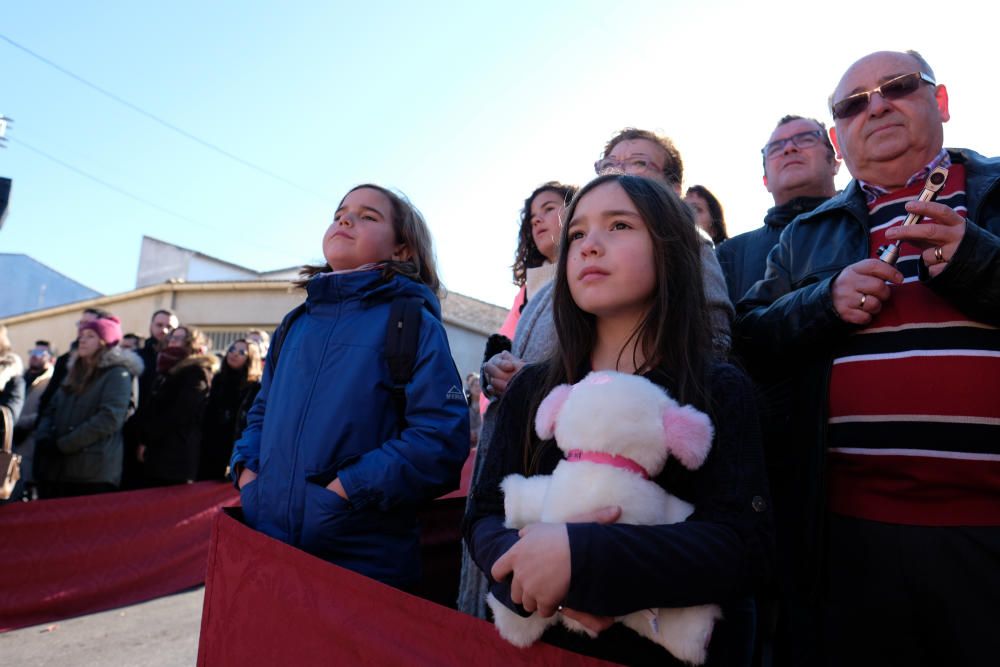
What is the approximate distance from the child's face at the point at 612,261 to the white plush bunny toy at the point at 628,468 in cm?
31

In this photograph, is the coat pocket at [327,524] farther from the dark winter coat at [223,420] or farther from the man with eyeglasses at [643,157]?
the dark winter coat at [223,420]

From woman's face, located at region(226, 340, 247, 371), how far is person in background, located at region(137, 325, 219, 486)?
0.24 meters

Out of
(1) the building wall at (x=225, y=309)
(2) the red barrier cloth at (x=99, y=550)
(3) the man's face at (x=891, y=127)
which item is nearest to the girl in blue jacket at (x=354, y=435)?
(3) the man's face at (x=891, y=127)

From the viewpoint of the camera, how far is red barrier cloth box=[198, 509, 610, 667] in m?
1.17

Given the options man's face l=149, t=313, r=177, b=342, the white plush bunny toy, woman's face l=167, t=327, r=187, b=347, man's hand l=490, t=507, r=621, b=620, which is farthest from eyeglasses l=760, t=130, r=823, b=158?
man's face l=149, t=313, r=177, b=342

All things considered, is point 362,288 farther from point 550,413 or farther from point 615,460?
point 615,460

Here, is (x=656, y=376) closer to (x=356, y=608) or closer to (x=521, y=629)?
(x=521, y=629)

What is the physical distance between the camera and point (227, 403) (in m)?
5.79

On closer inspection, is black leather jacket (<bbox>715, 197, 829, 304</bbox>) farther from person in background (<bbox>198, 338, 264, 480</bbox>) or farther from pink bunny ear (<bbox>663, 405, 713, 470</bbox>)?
person in background (<bbox>198, 338, 264, 480</bbox>)

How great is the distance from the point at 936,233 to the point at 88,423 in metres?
5.23

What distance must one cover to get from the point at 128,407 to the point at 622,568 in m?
4.99

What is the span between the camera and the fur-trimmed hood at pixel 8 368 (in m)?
5.76

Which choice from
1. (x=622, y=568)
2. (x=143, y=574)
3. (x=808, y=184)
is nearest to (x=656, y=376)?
(x=622, y=568)

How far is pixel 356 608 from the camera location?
137 cm
